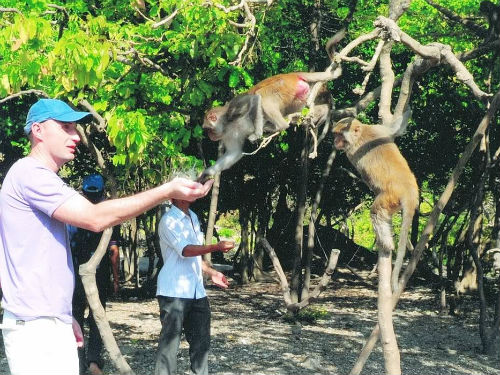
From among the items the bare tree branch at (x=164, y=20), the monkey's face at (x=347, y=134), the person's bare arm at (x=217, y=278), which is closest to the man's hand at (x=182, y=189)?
the monkey's face at (x=347, y=134)

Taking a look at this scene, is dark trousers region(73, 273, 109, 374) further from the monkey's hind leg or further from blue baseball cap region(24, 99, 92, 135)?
blue baseball cap region(24, 99, 92, 135)

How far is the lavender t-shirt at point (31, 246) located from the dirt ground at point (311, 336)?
411 cm

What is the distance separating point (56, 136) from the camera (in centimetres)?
280

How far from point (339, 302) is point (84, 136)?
625cm

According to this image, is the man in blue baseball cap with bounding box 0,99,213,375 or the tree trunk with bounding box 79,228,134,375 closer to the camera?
the man in blue baseball cap with bounding box 0,99,213,375

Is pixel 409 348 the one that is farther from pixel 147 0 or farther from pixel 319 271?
pixel 319 271

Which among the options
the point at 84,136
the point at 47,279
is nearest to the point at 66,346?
the point at 47,279

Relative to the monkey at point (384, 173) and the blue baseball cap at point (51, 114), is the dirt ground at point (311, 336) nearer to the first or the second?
the monkey at point (384, 173)

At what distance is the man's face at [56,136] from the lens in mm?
2789

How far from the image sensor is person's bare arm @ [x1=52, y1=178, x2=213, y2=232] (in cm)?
257

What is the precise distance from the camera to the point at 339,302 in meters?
11.1

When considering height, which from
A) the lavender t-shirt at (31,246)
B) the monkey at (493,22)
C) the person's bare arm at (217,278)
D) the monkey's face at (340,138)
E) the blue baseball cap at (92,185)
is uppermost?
the monkey at (493,22)

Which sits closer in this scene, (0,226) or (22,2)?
(0,226)

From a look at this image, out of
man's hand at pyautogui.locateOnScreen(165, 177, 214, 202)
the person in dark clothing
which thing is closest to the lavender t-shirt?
man's hand at pyautogui.locateOnScreen(165, 177, 214, 202)
